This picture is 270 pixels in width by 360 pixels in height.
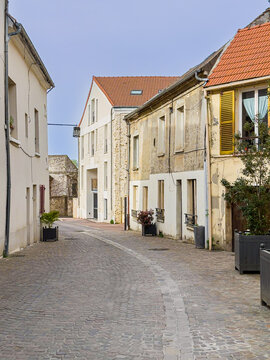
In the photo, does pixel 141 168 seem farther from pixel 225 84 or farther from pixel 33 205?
pixel 225 84

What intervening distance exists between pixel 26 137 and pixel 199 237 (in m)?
6.45

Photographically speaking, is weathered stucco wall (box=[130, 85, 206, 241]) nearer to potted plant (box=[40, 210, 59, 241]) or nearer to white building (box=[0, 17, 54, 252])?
potted plant (box=[40, 210, 59, 241])

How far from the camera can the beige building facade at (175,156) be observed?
661 inches

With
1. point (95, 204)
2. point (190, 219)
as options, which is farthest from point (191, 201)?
point (95, 204)

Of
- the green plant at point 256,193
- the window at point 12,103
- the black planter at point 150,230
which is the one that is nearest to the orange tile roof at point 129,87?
the black planter at point 150,230

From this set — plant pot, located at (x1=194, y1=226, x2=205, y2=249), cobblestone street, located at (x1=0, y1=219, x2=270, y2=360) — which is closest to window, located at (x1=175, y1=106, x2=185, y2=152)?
plant pot, located at (x1=194, y1=226, x2=205, y2=249)

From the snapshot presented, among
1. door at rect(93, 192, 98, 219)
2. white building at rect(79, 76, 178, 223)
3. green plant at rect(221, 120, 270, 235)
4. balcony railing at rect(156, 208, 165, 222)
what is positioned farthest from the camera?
door at rect(93, 192, 98, 219)

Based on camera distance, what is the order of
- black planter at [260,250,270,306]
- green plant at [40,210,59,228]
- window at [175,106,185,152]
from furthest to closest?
window at [175,106,185,152] < green plant at [40,210,59,228] < black planter at [260,250,270,306]

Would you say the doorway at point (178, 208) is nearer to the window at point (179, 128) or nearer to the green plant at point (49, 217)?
the window at point (179, 128)

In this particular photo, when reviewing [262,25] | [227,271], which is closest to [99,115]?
[262,25]

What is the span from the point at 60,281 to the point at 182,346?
4514mm

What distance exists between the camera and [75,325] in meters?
6.25

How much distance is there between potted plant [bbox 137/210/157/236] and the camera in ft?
73.3

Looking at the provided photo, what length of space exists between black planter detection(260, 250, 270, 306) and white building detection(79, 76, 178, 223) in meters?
25.8
